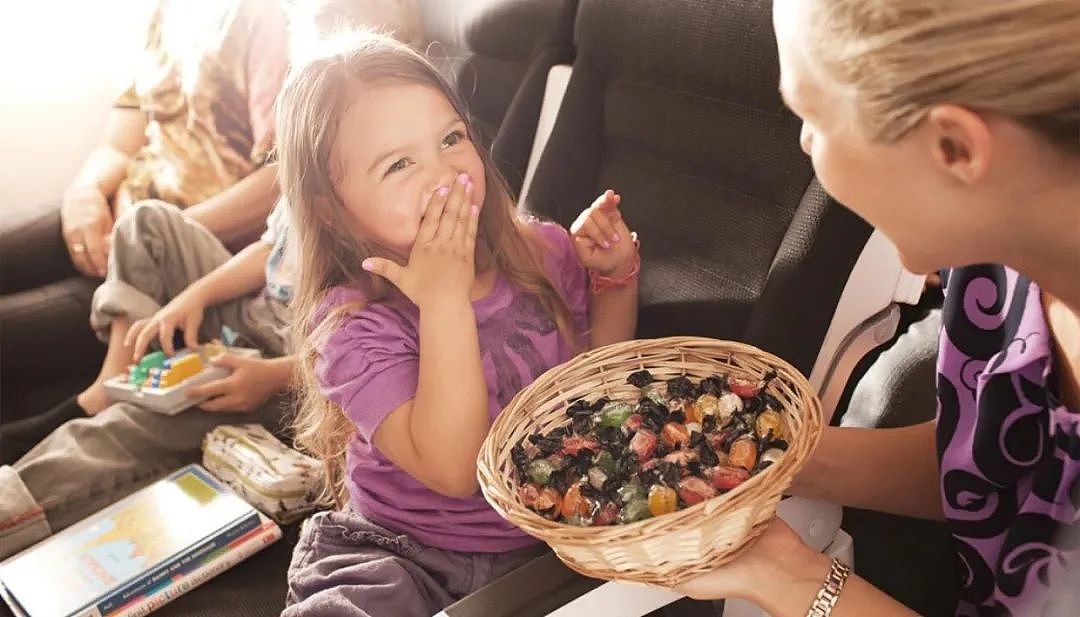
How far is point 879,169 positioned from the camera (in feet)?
1.67

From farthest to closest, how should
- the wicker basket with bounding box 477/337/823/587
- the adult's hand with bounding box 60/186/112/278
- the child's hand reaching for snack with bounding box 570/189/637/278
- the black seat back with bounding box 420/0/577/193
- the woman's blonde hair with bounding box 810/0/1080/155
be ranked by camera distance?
1. the adult's hand with bounding box 60/186/112/278
2. the black seat back with bounding box 420/0/577/193
3. the child's hand reaching for snack with bounding box 570/189/637/278
4. the wicker basket with bounding box 477/337/823/587
5. the woman's blonde hair with bounding box 810/0/1080/155

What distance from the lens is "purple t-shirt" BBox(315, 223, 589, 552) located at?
2.62 feet

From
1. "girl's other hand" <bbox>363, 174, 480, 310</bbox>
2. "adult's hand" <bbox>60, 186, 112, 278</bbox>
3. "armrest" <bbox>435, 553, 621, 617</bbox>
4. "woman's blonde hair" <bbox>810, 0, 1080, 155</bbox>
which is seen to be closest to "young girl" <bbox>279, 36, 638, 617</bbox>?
"girl's other hand" <bbox>363, 174, 480, 310</bbox>

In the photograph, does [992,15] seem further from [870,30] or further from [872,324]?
[872,324]

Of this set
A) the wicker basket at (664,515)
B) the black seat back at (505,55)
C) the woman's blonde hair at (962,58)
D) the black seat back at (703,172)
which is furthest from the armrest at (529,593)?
the black seat back at (505,55)

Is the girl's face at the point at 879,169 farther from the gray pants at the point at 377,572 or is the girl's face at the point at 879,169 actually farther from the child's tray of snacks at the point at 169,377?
the child's tray of snacks at the point at 169,377

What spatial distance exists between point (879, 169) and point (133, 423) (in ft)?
3.49

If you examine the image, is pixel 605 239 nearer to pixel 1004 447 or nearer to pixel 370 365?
pixel 370 365

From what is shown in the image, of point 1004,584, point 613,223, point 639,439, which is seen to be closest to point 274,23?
point 613,223

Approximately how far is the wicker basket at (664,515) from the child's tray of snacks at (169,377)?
2.26ft

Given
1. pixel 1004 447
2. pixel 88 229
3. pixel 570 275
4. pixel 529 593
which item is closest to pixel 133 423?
pixel 88 229

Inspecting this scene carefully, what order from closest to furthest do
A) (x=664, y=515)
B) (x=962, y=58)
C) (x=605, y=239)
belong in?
(x=962, y=58)
(x=664, y=515)
(x=605, y=239)

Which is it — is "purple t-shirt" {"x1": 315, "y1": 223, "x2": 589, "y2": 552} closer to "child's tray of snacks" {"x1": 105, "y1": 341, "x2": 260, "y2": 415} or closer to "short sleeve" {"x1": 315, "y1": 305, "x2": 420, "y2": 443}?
"short sleeve" {"x1": 315, "y1": 305, "x2": 420, "y2": 443}

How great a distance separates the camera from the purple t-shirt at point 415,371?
80 centimetres
